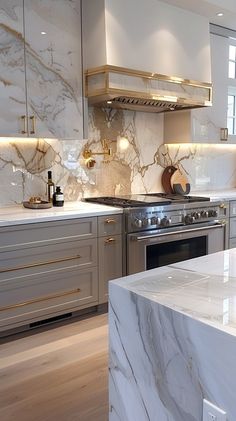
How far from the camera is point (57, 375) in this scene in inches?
89.7

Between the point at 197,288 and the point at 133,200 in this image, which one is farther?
the point at 133,200

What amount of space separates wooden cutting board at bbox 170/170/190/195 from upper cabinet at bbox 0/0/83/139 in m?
1.34

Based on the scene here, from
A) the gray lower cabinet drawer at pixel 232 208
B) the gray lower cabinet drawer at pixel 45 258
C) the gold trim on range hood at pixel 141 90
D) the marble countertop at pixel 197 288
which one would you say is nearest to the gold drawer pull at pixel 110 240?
the gray lower cabinet drawer at pixel 45 258

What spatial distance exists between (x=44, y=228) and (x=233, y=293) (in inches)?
70.0

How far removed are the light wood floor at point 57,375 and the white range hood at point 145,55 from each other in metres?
1.87

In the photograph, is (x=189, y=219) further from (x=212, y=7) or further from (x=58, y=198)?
(x=212, y=7)

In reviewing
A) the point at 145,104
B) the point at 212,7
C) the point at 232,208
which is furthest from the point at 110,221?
the point at 212,7

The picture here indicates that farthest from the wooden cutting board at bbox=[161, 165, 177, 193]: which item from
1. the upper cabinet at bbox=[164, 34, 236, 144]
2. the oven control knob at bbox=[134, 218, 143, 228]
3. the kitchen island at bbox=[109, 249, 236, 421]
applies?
the kitchen island at bbox=[109, 249, 236, 421]

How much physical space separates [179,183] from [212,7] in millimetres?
1692

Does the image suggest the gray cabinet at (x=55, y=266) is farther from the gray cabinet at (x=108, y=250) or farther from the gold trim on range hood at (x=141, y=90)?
the gold trim on range hood at (x=141, y=90)

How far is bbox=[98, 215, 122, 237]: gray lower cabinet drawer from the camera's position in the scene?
303cm

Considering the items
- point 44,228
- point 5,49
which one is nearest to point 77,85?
point 5,49

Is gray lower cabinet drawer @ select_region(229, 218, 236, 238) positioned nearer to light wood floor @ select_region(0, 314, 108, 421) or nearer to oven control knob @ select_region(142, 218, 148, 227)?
oven control knob @ select_region(142, 218, 148, 227)

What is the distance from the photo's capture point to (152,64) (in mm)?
3383
